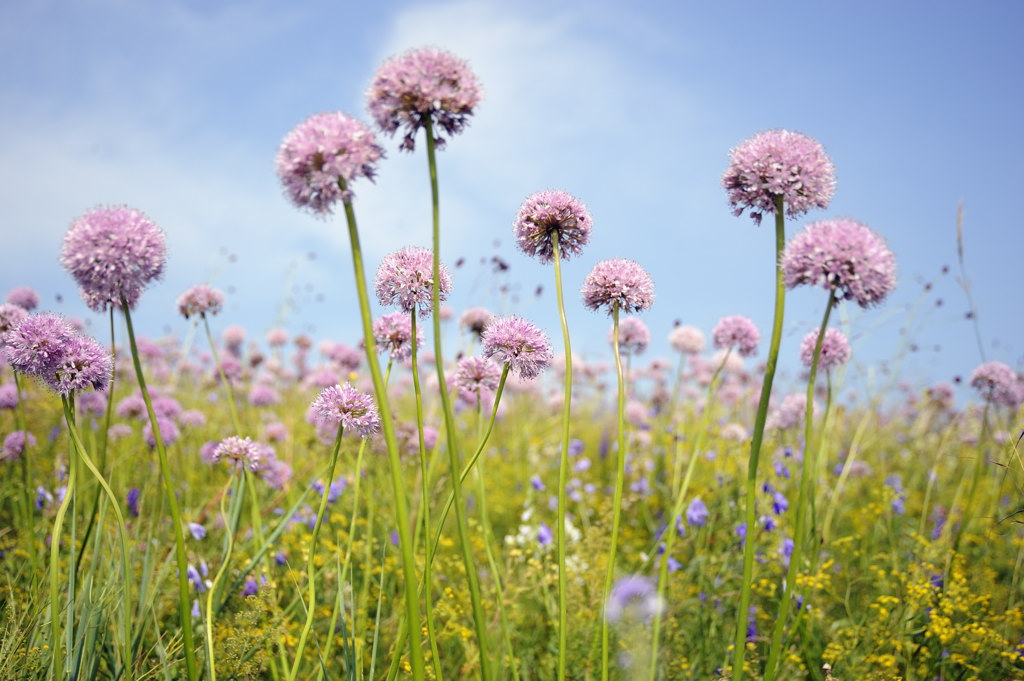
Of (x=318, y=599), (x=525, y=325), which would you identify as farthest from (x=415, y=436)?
(x=525, y=325)

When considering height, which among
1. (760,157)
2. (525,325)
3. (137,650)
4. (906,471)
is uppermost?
(906,471)

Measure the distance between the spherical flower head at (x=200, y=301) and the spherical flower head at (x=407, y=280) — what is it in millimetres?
2811

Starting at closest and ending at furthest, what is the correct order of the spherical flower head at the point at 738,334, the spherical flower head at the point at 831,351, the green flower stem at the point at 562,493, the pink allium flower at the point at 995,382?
the green flower stem at the point at 562,493 → the spherical flower head at the point at 831,351 → the spherical flower head at the point at 738,334 → the pink allium flower at the point at 995,382

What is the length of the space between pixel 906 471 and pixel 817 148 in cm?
846

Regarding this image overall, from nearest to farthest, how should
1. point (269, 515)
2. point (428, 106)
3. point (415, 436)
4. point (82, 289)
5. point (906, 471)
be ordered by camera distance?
1. point (428, 106)
2. point (82, 289)
3. point (415, 436)
4. point (269, 515)
5. point (906, 471)

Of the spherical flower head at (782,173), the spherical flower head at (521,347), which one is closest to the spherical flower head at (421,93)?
the spherical flower head at (521,347)

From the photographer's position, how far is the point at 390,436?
5.96 ft

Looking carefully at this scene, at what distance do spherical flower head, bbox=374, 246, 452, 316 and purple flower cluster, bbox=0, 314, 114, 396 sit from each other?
1.23 metres

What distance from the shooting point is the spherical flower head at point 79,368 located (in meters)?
2.74

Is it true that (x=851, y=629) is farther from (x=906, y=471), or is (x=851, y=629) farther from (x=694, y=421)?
(x=906, y=471)

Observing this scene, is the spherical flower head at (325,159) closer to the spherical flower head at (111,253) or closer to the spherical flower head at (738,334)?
the spherical flower head at (111,253)

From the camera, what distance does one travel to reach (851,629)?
4.28 m

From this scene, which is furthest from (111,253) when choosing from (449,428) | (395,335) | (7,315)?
(7,315)

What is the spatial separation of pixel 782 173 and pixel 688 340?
4506mm
